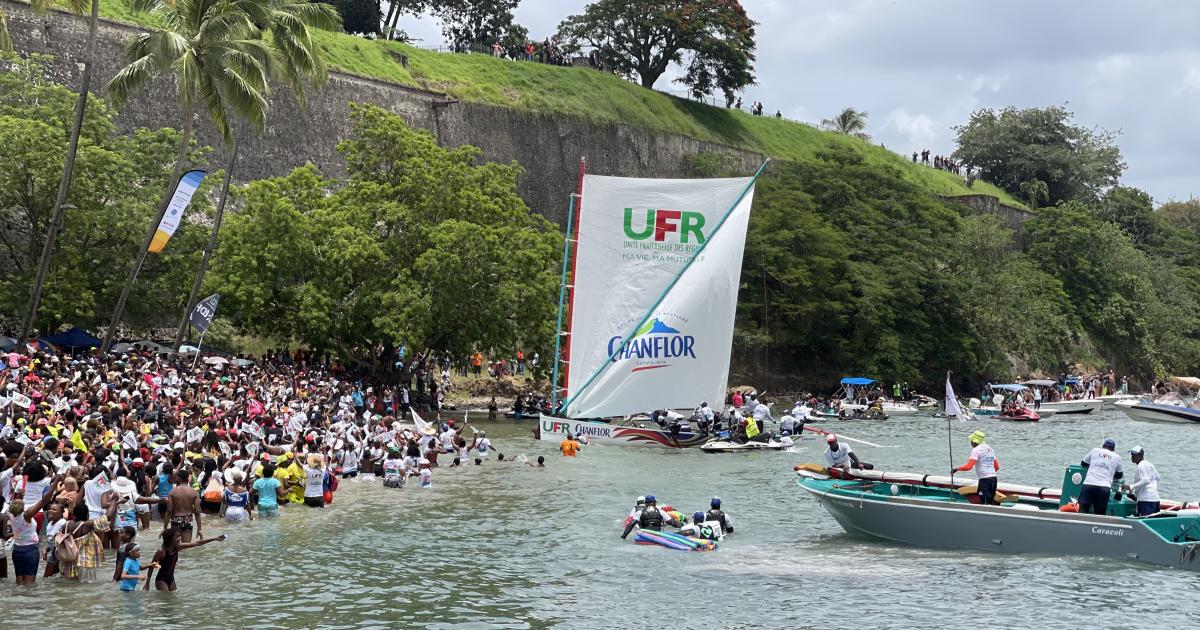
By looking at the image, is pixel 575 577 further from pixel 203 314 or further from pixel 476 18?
pixel 476 18

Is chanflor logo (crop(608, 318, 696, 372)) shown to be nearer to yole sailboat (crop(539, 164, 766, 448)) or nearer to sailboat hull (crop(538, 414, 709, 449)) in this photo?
yole sailboat (crop(539, 164, 766, 448))

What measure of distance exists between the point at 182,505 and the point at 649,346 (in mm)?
18029

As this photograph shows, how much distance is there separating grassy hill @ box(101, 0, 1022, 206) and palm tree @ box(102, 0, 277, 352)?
1817 centimetres

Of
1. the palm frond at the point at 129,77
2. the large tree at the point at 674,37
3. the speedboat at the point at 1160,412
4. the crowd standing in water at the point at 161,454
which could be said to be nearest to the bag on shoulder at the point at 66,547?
the crowd standing in water at the point at 161,454

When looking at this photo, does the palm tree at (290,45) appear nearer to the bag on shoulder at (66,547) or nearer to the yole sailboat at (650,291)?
the yole sailboat at (650,291)

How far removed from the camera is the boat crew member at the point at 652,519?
911 inches

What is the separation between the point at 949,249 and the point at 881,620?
6429cm

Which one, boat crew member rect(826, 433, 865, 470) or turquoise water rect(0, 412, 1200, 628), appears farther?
boat crew member rect(826, 433, 865, 470)

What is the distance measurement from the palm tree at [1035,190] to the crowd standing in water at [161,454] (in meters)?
94.2

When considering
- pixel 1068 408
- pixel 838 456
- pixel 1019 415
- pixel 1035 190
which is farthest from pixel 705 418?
pixel 1035 190

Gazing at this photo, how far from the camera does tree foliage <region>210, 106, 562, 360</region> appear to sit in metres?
45.2

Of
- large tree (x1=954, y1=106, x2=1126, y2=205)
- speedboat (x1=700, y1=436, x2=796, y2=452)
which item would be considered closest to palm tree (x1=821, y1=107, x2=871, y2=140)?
large tree (x1=954, y1=106, x2=1126, y2=205)

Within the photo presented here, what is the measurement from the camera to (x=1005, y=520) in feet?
72.2

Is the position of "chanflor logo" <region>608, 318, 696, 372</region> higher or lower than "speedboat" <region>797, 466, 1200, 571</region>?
higher
